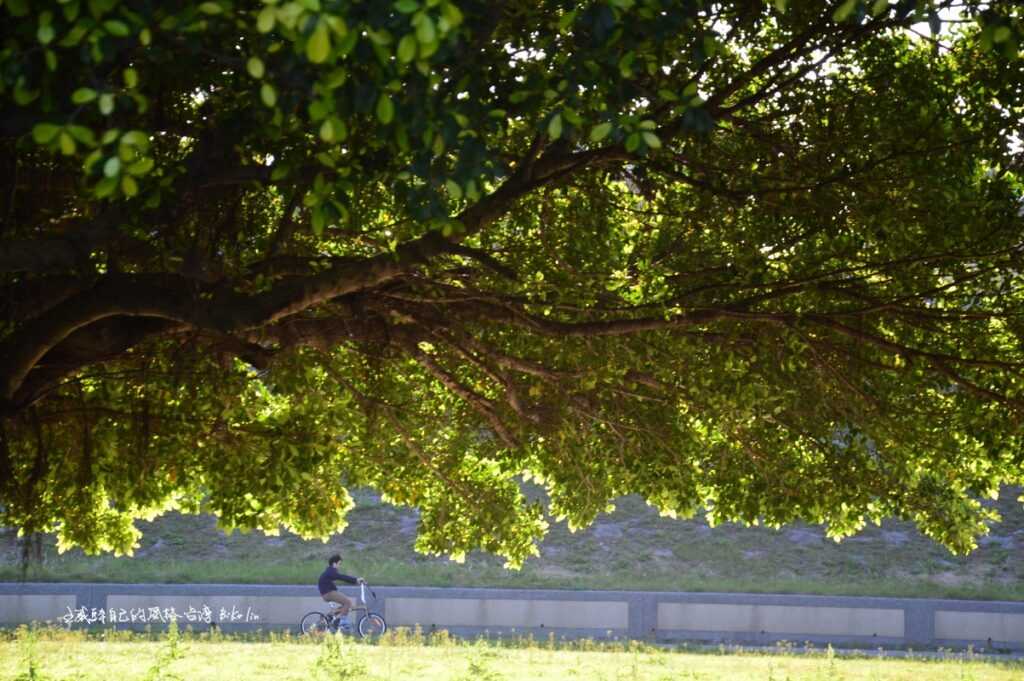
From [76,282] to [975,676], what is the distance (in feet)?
46.6

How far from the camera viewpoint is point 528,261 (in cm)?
967

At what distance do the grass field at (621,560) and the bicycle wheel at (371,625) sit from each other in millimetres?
4990

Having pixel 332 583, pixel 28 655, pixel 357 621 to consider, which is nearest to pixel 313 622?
pixel 357 621

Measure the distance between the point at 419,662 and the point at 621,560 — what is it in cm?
1396

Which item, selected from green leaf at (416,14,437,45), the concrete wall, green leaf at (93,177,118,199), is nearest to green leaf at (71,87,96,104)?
green leaf at (93,177,118,199)

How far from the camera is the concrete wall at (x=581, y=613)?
2252cm

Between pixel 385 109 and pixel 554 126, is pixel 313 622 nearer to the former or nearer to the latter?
pixel 554 126

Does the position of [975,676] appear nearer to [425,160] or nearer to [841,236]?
[841,236]

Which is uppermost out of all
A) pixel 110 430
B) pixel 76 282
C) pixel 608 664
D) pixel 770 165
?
pixel 770 165

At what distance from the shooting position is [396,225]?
8883 millimetres

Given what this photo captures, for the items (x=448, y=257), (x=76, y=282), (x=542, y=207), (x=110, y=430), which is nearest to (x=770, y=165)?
(x=542, y=207)

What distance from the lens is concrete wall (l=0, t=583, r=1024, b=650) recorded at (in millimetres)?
22516
